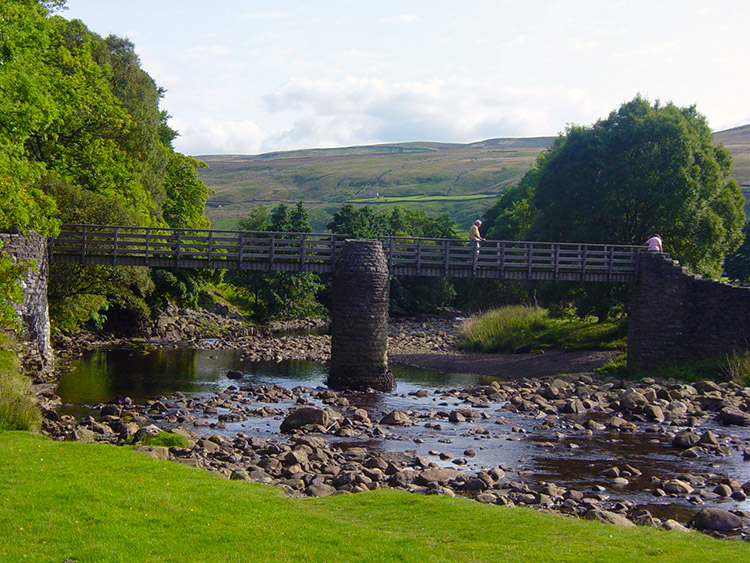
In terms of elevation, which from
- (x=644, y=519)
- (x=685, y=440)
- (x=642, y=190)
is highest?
(x=642, y=190)

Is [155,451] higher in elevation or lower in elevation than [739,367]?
higher

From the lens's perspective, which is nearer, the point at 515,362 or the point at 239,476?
the point at 239,476

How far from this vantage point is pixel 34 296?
29.4 meters

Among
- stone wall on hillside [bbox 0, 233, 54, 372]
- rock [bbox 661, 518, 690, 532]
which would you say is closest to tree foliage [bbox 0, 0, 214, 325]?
stone wall on hillside [bbox 0, 233, 54, 372]

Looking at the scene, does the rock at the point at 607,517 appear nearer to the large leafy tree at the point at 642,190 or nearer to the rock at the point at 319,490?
the rock at the point at 319,490

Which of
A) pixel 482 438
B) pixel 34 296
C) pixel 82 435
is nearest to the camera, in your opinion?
pixel 82 435

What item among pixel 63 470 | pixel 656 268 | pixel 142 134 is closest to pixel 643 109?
pixel 656 268

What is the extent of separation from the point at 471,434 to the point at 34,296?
57.0 ft

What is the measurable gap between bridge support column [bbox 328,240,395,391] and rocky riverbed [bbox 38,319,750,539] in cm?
152

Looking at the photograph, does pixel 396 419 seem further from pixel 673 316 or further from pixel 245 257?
pixel 673 316

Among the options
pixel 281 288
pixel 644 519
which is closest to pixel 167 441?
pixel 644 519

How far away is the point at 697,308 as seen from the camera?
34.4 metres

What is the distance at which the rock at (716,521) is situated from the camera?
13648mm

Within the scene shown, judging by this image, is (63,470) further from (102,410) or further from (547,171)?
(547,171)
